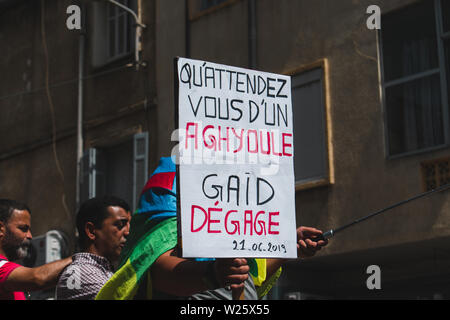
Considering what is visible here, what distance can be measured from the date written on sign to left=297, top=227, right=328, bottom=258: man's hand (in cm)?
38

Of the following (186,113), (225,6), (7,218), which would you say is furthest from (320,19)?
(186,113)

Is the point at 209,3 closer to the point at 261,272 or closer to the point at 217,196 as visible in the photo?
the point at 261,272

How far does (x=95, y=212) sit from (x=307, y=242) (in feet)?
3.56

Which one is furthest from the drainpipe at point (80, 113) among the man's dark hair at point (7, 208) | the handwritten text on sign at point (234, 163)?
the handwritten text on sign at point (234, 163)

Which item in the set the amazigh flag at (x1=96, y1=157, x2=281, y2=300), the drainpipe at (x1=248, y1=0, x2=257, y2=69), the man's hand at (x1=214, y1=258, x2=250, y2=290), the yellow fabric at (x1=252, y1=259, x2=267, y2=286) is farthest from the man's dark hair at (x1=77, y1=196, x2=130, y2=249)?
the drainpipe at (x1=248, y1=0, x2=257, y2=69)

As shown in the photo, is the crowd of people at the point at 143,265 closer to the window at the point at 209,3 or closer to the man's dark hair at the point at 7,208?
the man's dark hair at the point at 7,208

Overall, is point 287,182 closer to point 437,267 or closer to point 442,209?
point 442,209

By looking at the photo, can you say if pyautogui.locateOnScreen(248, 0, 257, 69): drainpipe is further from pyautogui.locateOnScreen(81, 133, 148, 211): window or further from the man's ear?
the man's ear

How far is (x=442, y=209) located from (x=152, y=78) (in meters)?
5.70

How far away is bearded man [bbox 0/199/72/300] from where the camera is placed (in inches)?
169

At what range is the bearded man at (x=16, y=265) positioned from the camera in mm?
4293

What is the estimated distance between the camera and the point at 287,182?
4059mm

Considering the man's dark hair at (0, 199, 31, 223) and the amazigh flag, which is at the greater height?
the man's dark hair at (0, 199, 31, 223)

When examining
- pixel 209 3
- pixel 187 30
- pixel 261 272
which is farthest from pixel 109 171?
pixel 261 272
